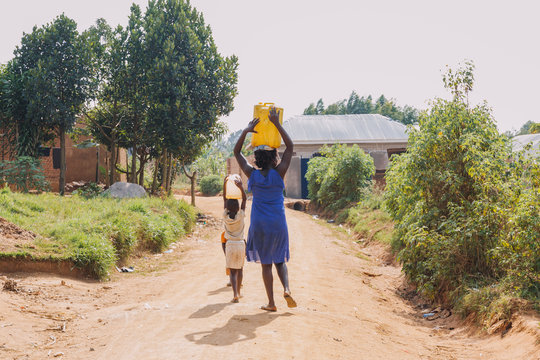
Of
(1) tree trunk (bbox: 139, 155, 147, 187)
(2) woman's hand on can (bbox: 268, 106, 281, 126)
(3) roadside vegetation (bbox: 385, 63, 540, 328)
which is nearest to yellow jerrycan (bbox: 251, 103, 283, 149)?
(2) woman's hand on can (bbox: 268, 106, 281, 126)

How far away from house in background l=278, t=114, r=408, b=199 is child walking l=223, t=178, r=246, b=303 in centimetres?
2092

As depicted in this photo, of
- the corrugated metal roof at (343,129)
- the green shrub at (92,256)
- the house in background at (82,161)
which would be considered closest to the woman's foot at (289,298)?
the green shrub at (92,256)

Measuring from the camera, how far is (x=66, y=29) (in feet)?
54.2

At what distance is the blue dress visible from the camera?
16.3 ft

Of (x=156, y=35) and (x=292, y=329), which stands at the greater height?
(x=156, y=35)

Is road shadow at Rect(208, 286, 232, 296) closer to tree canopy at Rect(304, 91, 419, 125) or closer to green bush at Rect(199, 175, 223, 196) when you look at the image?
green bush at Rect(199, 175, 223, 196)

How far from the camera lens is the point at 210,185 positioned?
113 ft

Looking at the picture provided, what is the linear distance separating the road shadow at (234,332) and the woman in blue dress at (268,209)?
1.16 ft

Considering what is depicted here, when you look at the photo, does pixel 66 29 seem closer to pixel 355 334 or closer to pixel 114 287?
pixel 114 287

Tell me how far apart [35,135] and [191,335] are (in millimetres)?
15096

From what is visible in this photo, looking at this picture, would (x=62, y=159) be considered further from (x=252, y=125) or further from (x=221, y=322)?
(x=221, y=322)

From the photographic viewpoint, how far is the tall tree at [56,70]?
52.3ft

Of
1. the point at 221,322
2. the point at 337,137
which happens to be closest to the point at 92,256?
the point at 221,322

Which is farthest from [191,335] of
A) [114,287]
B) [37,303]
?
[114,287]
